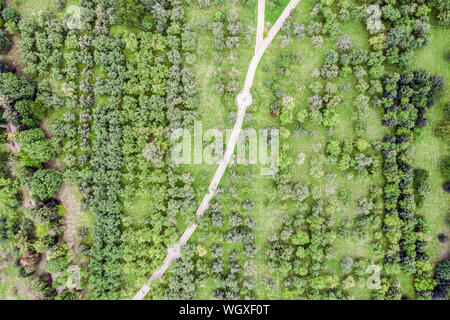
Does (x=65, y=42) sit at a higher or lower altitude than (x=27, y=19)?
lower

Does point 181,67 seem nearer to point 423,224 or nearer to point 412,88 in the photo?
point 412,88

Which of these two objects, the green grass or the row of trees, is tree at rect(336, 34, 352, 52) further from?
the green grass

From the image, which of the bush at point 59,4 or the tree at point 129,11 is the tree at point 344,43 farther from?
the bush at point 59,4

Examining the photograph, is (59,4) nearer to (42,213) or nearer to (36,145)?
(36,145)

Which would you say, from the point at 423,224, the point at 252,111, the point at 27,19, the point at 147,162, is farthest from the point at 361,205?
the point at 27,19

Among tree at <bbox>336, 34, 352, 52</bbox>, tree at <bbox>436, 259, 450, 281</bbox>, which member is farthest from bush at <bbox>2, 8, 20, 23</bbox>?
tree at <bbox>436, 259, 450, 281</bbox>

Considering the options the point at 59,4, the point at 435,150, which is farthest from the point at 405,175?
the point at 59,4
